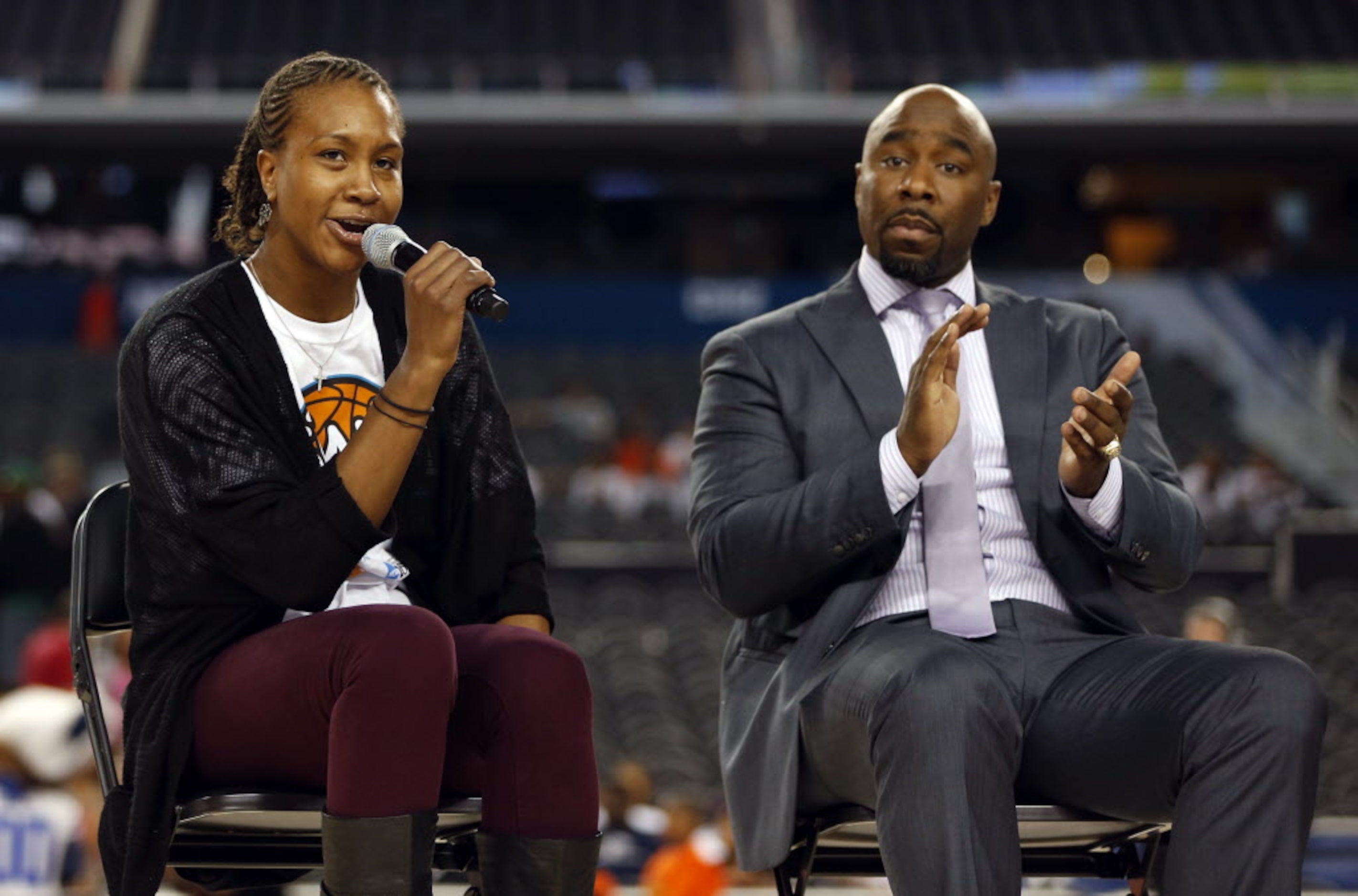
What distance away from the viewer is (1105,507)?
2.15 metres

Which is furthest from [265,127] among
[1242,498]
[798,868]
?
[1242,498]

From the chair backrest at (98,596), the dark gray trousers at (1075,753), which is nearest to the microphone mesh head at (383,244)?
the chair backrest at (98,596)

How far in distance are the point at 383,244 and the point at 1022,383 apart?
93 cm

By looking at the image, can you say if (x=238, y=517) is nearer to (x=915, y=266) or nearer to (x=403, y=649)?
(x=403, y=649)

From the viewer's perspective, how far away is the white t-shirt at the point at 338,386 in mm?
2027

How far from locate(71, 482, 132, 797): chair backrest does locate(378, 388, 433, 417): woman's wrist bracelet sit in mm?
446

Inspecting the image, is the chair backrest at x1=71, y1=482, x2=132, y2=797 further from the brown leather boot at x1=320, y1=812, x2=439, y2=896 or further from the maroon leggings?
the brown leather boot at x1=320, y1=812, x2=439, y2=896

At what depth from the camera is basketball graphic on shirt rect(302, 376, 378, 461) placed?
2.02m

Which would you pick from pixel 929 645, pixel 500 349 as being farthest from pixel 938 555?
pixel 500 349

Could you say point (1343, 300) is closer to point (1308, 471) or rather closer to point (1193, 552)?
point (1308, 471)

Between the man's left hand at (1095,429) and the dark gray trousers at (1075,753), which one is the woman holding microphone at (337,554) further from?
the man's left hand at (1095,429)

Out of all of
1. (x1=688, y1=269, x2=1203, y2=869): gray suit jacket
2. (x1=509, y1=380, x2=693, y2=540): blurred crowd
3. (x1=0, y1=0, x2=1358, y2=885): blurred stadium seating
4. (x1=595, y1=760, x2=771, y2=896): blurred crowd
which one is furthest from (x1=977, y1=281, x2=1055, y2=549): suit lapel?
(x1=0, y1=0, x2=1358, y2=885): blurred stadium seating

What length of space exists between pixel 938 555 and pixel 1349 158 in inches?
550

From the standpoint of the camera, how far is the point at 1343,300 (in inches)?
538
